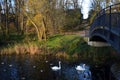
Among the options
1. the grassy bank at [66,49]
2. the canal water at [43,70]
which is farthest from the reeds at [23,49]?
the canal water at [43,70]

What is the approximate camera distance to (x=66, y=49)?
40.8 meters

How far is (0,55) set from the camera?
40.4 m

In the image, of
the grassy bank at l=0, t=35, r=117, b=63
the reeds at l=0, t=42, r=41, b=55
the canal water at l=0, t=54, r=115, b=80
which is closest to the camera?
the canal water at l=0, t=54, r=115, b=80

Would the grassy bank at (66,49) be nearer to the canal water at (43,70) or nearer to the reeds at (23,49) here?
the reeds at (23,49)

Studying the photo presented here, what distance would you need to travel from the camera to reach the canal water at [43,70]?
2681cm

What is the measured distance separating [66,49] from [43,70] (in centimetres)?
1118

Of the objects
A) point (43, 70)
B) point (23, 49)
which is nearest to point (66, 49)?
point (23, 49)

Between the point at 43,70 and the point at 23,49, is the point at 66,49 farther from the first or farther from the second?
the point at 43,70

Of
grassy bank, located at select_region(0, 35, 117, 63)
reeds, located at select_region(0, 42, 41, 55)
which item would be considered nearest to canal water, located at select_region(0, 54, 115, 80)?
grassy bank, located at select_region(0, 35, 117, 63)

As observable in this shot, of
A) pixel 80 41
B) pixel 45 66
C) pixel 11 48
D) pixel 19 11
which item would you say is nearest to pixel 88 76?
pixel 45 66

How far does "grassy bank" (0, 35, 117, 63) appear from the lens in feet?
123

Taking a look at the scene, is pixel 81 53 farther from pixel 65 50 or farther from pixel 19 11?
pixel 19 11

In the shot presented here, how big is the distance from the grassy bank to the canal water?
252 centimetres

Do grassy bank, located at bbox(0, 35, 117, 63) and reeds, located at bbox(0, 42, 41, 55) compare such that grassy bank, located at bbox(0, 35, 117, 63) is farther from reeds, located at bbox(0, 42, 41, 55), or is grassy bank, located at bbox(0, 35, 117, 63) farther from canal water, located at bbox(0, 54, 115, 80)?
canal water, located at bbox(0, 54, 115, 80)
